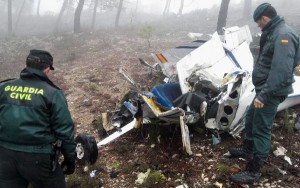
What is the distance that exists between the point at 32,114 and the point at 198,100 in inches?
122

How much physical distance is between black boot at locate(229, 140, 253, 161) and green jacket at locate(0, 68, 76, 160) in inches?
108

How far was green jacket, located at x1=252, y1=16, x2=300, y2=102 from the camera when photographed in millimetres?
3754

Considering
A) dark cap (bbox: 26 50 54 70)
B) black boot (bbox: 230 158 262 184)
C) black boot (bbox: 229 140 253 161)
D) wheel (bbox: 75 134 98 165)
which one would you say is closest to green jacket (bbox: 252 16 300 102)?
black boot (bbox: 230 158 262 184)

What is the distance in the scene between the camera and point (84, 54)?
1386 cm

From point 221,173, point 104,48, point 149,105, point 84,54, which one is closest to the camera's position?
point 221,173

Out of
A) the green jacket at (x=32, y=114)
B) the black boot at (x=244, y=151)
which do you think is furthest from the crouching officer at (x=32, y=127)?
the black boot at (x=244, y=151)

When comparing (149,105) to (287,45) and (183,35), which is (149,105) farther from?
(183,35)

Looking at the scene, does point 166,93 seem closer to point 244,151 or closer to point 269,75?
point 244,151

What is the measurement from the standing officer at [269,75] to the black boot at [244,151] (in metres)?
0.48

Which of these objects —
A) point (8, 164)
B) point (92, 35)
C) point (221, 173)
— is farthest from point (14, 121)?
point (92, 35)

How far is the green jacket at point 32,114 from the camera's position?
3064 millimetres

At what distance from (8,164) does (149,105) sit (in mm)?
2530

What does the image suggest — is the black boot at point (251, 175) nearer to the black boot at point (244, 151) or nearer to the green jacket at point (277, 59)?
the black boot at point (244, 151)

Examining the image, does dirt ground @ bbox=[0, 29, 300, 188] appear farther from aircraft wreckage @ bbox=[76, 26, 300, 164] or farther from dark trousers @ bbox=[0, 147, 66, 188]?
dark trousers @ bbox=[0, 147, 66, 188]
